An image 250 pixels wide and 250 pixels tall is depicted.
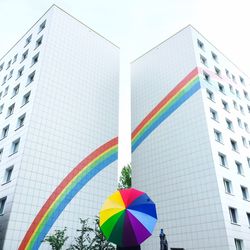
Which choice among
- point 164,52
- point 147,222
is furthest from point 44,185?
point 164,52

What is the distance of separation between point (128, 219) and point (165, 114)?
90.0 ft

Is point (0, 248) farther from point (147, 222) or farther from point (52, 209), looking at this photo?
point (147, 222)

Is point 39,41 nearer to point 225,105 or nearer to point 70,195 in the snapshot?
point 70,195

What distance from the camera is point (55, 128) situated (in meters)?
25.6

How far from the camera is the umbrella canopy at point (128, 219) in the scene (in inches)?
240

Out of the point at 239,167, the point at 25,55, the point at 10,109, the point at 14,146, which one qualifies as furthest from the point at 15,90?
the point at 239,167

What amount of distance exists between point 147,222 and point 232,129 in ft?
92.2

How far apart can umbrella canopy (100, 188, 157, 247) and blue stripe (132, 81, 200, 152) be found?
25.7 m

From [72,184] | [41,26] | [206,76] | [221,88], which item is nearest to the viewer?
[72,184]

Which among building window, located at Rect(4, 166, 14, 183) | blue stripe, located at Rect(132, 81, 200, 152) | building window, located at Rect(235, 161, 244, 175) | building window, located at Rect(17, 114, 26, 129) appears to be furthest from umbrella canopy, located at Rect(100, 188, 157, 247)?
blue stripe, located at Rect(132, 81, 200, 152)

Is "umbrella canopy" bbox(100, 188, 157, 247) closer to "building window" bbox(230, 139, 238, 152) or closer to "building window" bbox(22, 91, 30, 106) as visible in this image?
"building window" bbox(22, 91, 30, 106)

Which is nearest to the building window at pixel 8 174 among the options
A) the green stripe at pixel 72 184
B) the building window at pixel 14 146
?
the building window at pixel 14 146

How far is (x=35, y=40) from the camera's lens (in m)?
31.5

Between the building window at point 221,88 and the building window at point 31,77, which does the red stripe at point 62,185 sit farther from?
the building window at point 221,88
